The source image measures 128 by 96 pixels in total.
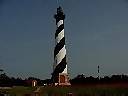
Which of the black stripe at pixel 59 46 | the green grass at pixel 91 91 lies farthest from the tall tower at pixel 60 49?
the green grass at pixel 91 91

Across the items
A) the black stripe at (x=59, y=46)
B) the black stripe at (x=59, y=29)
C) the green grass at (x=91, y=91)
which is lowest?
the green grass at (x=91, y=91)

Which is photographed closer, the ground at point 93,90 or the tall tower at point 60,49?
the ground at point 93,90

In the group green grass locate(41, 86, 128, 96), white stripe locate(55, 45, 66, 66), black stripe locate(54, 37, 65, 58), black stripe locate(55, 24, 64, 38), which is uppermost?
black stripe locate(55, 24, 64, 38)

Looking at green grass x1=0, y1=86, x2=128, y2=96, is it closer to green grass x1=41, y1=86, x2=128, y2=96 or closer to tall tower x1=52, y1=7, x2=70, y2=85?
green grass x1=41, y1=86, x2=128, y2=96

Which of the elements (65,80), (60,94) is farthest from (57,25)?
(60,94)

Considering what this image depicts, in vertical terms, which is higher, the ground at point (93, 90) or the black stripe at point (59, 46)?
the black stripe at point (59, 46)

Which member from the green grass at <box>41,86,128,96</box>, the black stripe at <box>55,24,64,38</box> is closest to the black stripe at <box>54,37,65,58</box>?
the black stripe at <box>55,24,64,38</box>

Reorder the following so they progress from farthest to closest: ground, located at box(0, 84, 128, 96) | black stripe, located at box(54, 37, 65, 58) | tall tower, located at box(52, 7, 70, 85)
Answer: black stripe, located at box(54, 37, 65, 58), tall tower, located at box(52, 7, 70, 85), ground, located at box(0, 84, 128, 96)

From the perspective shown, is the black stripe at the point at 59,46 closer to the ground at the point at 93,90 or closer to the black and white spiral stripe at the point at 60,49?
the black and white spiral stripe at the point at 60,49

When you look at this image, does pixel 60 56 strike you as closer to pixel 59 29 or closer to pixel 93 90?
pixel 59 29

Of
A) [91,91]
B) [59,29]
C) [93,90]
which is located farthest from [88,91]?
[59,29]

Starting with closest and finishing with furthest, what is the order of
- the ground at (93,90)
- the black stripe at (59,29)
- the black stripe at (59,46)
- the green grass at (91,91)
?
the ground at (93,90) < the green grass at (91,91) < the black stripe at (59,46) < the black stripe at (59,29)

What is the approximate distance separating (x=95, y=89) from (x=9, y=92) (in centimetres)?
763

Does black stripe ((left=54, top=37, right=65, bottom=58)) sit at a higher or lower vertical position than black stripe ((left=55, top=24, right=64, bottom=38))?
lower
